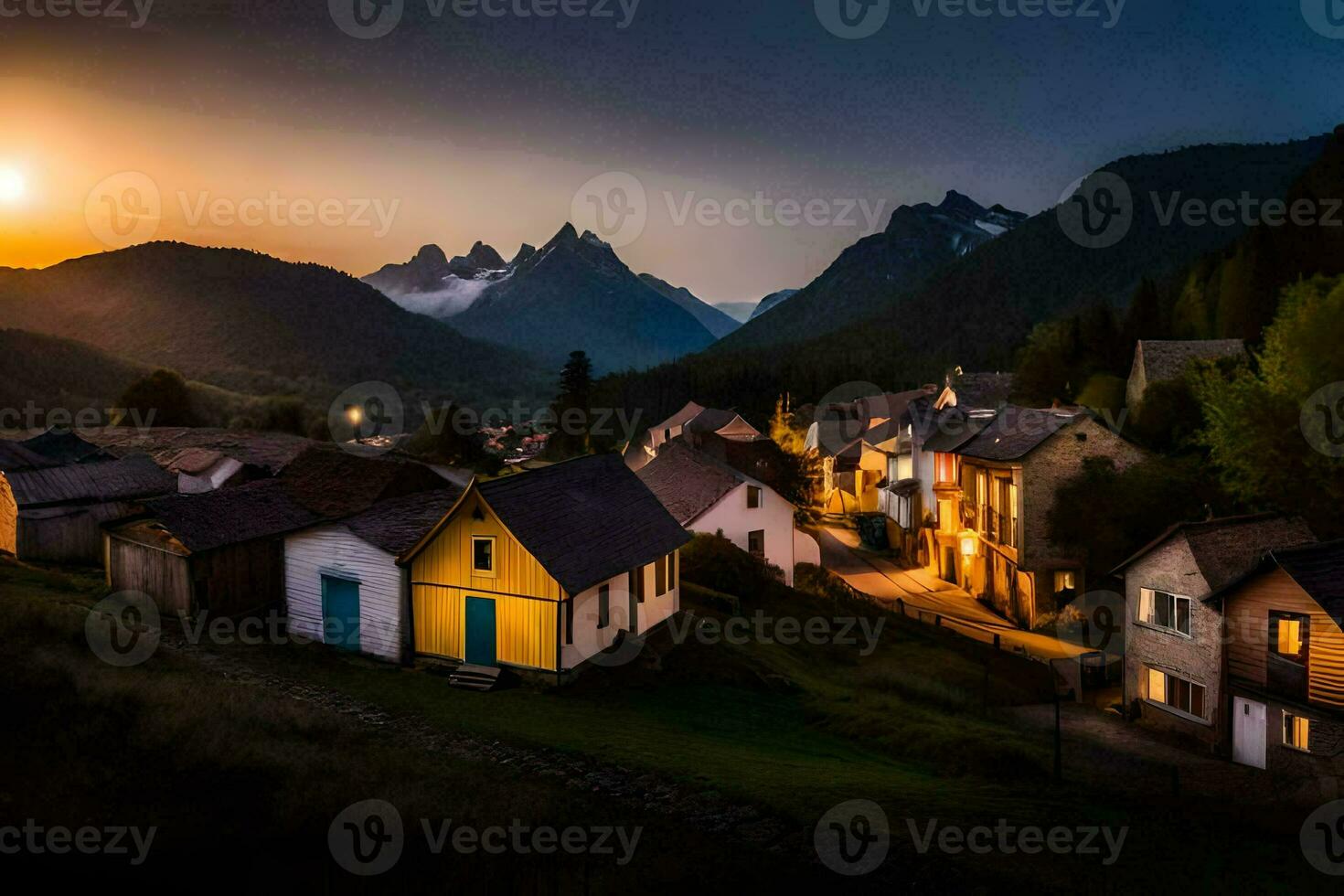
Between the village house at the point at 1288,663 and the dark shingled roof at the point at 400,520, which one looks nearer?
the village house at the point at 1288,663

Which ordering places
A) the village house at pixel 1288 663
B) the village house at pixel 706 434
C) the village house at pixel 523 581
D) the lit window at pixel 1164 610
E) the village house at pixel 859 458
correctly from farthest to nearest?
the village house at pixel 859 458 < the village house at pixel 706 434 < the lit window at pixel 1164 610 < the village house at pixel 1288 663 < the village house at pixel 523 581

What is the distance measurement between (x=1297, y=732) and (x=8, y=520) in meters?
46.5

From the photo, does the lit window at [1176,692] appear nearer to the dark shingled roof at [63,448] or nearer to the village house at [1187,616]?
→ the village house at [1187,616]

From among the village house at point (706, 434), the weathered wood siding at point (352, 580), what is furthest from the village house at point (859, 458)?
the weathered wood siding at point (352, 580)

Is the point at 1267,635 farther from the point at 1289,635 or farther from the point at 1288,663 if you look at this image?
the point at 1288,663

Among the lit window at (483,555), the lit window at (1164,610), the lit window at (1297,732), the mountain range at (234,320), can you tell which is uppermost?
the mountain range at (234,320)

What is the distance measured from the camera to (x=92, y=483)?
111ft

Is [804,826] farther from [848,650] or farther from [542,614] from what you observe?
[848,650]

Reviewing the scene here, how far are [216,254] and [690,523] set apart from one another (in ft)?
562

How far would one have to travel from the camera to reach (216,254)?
559 ft

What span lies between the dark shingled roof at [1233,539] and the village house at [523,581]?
19.1 meters

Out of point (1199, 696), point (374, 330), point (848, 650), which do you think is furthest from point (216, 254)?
point (1199, 696)

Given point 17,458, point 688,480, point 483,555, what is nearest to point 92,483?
point 17,458

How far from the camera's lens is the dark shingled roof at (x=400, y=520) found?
2384 centimetres
